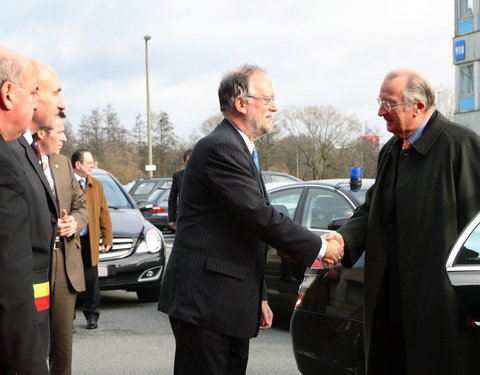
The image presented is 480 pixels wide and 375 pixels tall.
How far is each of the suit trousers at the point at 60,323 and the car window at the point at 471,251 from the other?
2595mm

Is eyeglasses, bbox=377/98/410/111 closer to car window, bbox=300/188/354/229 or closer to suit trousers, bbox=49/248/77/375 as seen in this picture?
suit trousers, bbox=49/248/77/375

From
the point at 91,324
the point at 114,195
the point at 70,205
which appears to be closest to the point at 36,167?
the point at 70,205

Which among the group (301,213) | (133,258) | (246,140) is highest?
(246,140)

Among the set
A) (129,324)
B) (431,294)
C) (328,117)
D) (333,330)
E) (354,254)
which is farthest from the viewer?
(328,117)

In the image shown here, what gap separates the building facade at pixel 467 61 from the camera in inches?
1721

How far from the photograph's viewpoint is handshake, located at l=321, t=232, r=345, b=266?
392 cm

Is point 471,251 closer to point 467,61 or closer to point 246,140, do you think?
point 246,140

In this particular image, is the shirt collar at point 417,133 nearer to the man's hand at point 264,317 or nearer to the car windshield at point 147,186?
the man's hand at point 264,317

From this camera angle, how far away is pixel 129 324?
8.15 metres

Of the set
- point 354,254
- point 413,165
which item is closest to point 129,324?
point 354,254

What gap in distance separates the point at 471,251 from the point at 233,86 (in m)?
1.37

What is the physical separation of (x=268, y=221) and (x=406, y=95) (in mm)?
983

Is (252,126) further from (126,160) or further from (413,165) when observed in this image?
(126,160)

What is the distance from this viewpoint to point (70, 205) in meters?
5.55
